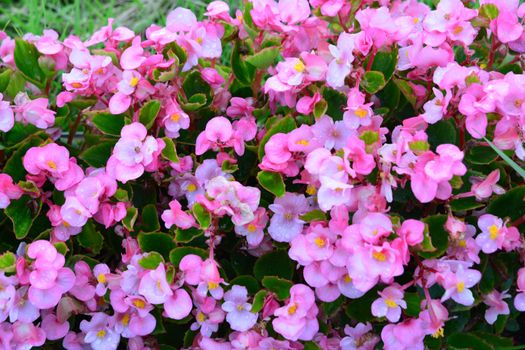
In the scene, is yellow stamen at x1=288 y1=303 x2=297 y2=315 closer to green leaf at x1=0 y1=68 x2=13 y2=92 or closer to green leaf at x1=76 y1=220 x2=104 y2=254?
green leaf at x1=76 y1=220 x2=104 y2=254

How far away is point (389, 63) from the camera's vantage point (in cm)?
95

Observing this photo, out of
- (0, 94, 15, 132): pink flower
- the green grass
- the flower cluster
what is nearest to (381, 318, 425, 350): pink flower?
the flower cluster

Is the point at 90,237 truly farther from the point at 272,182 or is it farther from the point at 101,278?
the point at 272,182

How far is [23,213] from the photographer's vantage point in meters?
0.96

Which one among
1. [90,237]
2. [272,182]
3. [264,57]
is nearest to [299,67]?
[264,57]

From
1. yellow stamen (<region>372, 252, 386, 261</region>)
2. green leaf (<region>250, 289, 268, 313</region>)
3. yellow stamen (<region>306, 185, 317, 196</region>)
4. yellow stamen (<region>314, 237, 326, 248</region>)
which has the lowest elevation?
green leaf (<region>250, 289, 268, 313</region>)

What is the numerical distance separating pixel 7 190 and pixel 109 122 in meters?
0.16

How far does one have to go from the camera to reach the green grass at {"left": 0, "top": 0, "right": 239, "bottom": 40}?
6.61 feet

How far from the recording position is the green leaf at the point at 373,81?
2.99 feet

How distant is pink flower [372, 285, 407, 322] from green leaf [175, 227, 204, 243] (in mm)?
242

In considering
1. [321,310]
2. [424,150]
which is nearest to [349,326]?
[321,310]

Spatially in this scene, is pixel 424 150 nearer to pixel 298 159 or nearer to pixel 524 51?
pixel 298 159

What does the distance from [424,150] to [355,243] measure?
0.45 feet

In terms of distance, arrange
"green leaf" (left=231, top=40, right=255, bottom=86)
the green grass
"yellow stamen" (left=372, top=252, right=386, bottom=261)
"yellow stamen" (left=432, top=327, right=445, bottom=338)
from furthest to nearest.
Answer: the green grass → "green leaf" (left=231, top=40, right=255, bottom=86) → "yellow stamen" (left=432, top=327, right=445, bottom=338) → "yellow stamen" (left=372, top=252, right=386, bottom=261)
